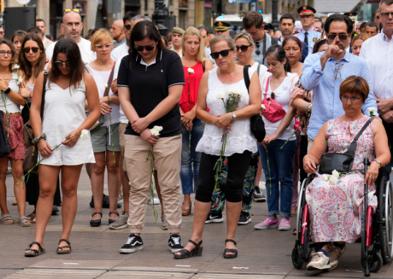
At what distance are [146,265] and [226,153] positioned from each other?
121 cm

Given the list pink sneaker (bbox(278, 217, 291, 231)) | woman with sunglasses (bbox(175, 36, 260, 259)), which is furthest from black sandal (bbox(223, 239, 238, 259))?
pink sneaker (bbox(278, 217, 291, 231))

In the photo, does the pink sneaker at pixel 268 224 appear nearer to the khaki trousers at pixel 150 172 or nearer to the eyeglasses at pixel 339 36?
the khaki trousers at pixel 150 172

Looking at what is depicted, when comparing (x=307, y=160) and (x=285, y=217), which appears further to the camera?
(x=285, y=217)

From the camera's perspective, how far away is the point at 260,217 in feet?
39.7

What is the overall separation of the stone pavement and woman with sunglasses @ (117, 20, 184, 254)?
1.16 feet

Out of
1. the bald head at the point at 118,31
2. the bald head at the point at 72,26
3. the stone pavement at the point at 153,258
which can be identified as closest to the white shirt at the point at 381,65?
the stone pavement at the point at 153,258

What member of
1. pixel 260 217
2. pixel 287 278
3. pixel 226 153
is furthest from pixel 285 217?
pixel 287 278

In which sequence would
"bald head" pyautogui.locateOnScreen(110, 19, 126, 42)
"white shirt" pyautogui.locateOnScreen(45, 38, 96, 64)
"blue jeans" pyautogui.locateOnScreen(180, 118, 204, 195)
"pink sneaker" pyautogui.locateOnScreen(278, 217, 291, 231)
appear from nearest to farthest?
1. "pink sneaker" pyautogui.locateOnScreen(278, 217, 291, 231)
2. "blue jeans" pyautogui.locateOnScreen(180, 118, 204, 195)
3. "white shirt" pyautogui.locateOnScreen(45, 38, 96, 64)
4. "bald head" pyautogui.locateOnScreen(110, 19, 126, 42)

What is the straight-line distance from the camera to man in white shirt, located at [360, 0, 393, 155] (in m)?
9.80

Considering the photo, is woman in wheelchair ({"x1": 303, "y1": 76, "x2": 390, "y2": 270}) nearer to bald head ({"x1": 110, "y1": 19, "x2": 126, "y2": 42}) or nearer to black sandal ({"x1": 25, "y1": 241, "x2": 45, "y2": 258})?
black sandal ({"x1": 25, "y1": 241, "x2": 45, "y2": 258})

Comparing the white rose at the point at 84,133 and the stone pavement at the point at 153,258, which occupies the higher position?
the white rose at the point at 84,133

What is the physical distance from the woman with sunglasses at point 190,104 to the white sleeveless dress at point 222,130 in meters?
1.84

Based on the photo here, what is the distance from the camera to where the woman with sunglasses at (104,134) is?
454 inches

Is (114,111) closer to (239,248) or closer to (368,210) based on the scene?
(239,248)
